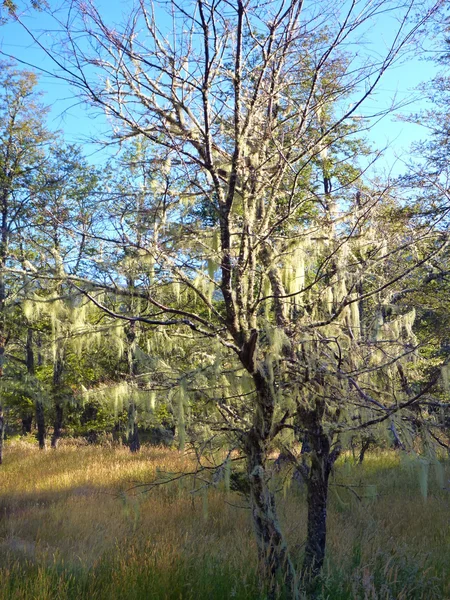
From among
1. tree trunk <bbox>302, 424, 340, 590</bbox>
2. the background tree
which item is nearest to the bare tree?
tree trunk <bbox>302, 424, 340, 590</bbox>

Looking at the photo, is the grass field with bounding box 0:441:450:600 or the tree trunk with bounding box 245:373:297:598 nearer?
the tree trunk with bounding box 245:373:297:598

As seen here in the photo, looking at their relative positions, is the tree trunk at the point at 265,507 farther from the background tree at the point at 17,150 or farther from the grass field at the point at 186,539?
the background tree at the point at 17,150

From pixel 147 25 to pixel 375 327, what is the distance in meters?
3.01

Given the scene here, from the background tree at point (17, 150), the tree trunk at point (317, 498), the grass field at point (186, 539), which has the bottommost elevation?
the grass field at point (186, 539)

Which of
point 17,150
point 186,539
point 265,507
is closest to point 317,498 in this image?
point 265,507

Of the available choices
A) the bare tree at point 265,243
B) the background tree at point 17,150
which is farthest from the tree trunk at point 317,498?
the background tree at point 17,150

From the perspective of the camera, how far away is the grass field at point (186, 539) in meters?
4.25

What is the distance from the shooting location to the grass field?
13.9ft

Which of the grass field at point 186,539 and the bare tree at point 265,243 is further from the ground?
the bare tree at point 265,243

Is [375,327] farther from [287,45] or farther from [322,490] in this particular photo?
[287,45]

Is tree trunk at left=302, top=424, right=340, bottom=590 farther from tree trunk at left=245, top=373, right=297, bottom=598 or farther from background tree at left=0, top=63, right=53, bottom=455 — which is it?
background tree at left=0, top=63, right=53, bottom=455

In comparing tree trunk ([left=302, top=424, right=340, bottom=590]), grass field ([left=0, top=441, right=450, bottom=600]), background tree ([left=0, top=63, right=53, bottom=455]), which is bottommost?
grass field ([left=0, top=441, right=450, bottom=600])

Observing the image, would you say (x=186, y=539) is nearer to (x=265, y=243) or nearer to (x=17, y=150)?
(x=265, y=243)

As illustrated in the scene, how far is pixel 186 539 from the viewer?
229 inches
